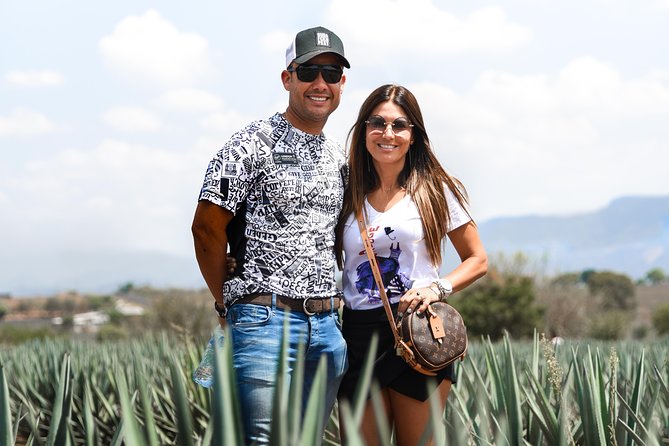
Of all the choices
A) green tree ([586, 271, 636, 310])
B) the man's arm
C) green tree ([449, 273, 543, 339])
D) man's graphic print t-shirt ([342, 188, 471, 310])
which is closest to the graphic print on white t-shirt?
man's graphic print t-shirt ([342, 188, 471, 310])

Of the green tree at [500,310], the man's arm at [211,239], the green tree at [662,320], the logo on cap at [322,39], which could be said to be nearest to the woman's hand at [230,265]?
Answer: the man's arm at [211,239]

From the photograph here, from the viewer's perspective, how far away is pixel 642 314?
58656 millimetres

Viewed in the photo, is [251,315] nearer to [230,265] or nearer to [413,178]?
[230,265]

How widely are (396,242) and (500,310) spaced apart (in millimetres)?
20986

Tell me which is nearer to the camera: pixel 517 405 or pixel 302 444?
pixel 302 444

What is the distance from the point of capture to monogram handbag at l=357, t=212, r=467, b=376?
264 centimetres

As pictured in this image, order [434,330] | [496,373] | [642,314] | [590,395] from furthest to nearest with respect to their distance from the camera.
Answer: [642,314]
[496,373]
[590,395]
[434,330]

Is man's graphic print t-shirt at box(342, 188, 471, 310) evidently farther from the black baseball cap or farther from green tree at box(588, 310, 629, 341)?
green tree at box(588, 310, 629, 341)

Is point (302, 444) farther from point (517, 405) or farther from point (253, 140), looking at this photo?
point (517, 405)

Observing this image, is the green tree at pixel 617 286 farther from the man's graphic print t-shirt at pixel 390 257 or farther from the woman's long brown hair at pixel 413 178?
the man's graphic print t-shirt at pixel 390 257

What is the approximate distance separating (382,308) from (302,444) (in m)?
1.36

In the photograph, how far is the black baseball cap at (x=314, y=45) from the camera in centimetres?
283

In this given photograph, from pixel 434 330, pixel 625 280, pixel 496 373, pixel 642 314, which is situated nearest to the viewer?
pixel 434 330

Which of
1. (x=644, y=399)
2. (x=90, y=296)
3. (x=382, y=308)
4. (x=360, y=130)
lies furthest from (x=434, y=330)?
(x=90, y=296)
